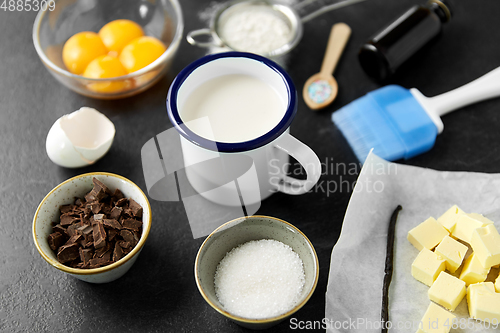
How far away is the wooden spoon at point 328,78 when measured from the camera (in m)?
1.42

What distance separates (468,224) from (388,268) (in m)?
0.22

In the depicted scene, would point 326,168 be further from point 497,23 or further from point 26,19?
point 26,19

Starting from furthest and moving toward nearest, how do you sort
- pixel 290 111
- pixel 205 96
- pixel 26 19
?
1. pixel 26 19
2. pixel 205 96
3. pixel 290 111

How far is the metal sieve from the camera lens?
4.76ft

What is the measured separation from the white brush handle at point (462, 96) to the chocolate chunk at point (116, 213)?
36.1 inches

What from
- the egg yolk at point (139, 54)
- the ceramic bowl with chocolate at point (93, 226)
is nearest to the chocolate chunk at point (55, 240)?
the ceramic bowl with chocolate at point (93, 226)

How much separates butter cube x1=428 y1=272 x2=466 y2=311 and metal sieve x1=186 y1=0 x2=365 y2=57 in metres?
0.81

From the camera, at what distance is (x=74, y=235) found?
1043 mm

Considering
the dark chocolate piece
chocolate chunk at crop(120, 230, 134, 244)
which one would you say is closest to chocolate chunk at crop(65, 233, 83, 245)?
chocolate chunk at crop(120, 230, 134, 244)

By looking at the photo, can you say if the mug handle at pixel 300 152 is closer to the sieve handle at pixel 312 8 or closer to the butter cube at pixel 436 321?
the butter cube at pixel 436 321

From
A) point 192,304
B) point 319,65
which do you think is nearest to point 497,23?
point 319,65

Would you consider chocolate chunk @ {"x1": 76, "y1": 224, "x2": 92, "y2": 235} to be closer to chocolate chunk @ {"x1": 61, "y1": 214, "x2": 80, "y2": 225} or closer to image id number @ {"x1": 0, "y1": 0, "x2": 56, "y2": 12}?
chocolate chunk @ {"x1": 61, "y1": 214, "x2": 80, "y2": 225}

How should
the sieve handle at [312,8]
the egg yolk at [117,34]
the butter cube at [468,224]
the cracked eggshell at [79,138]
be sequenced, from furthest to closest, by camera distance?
the sieve handle at [312,8] → the egg yolk at [117,34] → the cracked eggshell at [79,138] → the butter cube at [468,224]

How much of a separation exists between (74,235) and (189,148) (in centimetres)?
33
